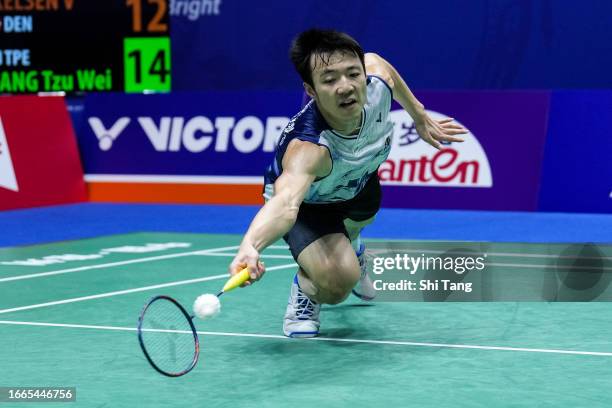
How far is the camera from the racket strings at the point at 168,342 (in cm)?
422

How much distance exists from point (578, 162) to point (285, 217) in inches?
250

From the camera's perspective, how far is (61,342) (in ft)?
16.7

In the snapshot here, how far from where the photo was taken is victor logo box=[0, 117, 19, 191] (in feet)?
35.6

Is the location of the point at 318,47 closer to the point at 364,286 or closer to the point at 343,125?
the point at 343,125

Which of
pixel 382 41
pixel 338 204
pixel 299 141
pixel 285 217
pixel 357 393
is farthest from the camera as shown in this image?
pixel 382 41

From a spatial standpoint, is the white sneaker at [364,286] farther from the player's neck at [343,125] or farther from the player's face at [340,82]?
the player's face at [340,82]

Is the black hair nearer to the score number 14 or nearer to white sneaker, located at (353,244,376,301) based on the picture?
white sneaker, located at (353,244,376,301)

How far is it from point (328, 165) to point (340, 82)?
0.38 meters

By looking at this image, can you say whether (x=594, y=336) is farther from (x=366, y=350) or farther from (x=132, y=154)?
(x=132, y=154)

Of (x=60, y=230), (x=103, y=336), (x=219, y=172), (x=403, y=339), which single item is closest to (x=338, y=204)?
(x=403, y=339)

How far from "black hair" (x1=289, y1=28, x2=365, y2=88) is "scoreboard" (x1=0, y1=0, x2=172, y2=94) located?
8656 millimetres

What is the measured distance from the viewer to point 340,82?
464 centimetres

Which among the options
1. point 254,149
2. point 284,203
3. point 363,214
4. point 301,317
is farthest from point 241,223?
point 284,203

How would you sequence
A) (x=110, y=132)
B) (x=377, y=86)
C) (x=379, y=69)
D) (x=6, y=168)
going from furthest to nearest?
(x=110, y=132) < (x=6, y=168) < (x=379, y=69) < (x=377, y=86)
